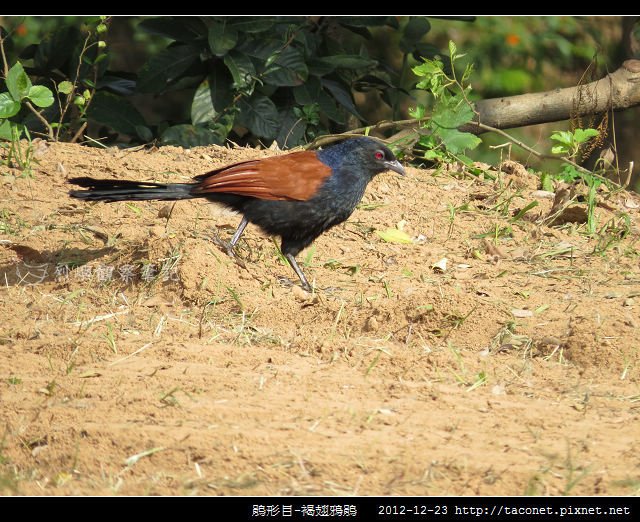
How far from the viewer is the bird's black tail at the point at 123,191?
471 cm

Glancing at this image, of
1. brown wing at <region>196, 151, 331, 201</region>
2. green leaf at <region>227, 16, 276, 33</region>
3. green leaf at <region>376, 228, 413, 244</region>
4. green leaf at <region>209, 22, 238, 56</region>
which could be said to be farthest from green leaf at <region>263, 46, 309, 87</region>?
brown wing at <region>196, 151, 331, 201</region>

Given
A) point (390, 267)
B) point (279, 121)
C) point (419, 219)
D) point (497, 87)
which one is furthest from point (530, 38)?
point (390, 267)

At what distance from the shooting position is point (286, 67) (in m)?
6.86

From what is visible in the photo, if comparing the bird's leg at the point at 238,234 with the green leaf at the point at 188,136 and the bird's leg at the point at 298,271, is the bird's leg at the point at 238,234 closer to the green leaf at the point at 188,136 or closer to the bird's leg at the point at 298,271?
the bird's leg at the point at 298,271

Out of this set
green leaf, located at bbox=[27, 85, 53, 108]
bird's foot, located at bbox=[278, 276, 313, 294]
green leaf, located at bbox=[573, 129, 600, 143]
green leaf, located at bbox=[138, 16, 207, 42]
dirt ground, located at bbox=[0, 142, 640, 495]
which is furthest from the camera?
green leaf, located at bbox=[138, 16, 207, 42]

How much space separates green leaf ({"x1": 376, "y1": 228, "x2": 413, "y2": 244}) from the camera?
558cm

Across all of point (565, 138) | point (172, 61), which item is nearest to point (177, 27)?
point (172, 61)

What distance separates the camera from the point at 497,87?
8.75m

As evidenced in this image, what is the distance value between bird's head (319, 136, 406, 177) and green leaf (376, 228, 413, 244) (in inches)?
19.7

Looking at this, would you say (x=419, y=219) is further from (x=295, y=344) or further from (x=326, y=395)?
(x=326, y=395)

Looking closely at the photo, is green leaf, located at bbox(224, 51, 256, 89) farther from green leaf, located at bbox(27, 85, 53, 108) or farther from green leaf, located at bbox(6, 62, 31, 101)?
green leaf, located at bbox(6, 62, 31, 101)

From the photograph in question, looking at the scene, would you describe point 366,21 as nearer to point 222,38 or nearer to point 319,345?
point 222,38

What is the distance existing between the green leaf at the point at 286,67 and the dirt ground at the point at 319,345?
0.70m

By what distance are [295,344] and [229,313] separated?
453 millimetres
